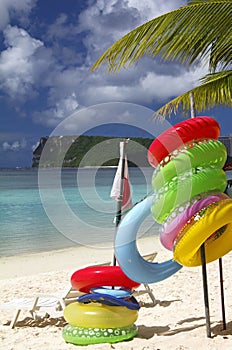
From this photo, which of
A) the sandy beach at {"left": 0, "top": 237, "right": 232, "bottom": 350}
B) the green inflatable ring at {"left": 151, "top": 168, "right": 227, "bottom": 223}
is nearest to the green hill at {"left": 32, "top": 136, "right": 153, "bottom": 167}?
the green inflatable ring at {"left": 151, "top": 168, "right": 227, "bottom": 223}

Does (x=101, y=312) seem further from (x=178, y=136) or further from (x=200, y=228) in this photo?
(x=178, y=136)

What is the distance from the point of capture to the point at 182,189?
4027 mm

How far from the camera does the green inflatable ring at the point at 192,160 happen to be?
4070 mm

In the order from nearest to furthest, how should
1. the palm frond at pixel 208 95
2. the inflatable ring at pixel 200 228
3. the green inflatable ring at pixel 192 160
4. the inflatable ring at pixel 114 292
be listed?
1. the inflatable ring at pixel 200 228
2. the green inflatable ring at pixel 192 160
3. the inflatable ring at pixel 114 292
4. the palm frond at pixel 208 95

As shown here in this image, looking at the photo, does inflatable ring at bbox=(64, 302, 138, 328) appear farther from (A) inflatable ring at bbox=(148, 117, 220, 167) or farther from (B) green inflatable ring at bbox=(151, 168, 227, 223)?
(A) inflatable ring at bbox=(148, 117, 220, 167)

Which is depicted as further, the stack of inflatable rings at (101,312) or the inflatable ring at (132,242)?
the stack of inflatable rings at (101,312)

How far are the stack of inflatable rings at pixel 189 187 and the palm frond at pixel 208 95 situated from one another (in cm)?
321

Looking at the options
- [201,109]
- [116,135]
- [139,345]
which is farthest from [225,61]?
[139,345]

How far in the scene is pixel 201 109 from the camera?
8570 mm

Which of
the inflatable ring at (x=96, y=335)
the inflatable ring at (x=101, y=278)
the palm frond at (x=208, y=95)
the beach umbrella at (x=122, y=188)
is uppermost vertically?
the palm frond at (x=208, y=95)

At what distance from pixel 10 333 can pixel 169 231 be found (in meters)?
2.20

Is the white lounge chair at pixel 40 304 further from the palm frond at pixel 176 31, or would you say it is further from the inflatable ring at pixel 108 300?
the palm frond at pixel 176 31

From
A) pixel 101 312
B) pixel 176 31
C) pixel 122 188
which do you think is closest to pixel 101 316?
pixel 101 312

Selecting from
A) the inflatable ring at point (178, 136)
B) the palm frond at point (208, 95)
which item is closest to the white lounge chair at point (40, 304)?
the inflatable ring at point (178, 136)
